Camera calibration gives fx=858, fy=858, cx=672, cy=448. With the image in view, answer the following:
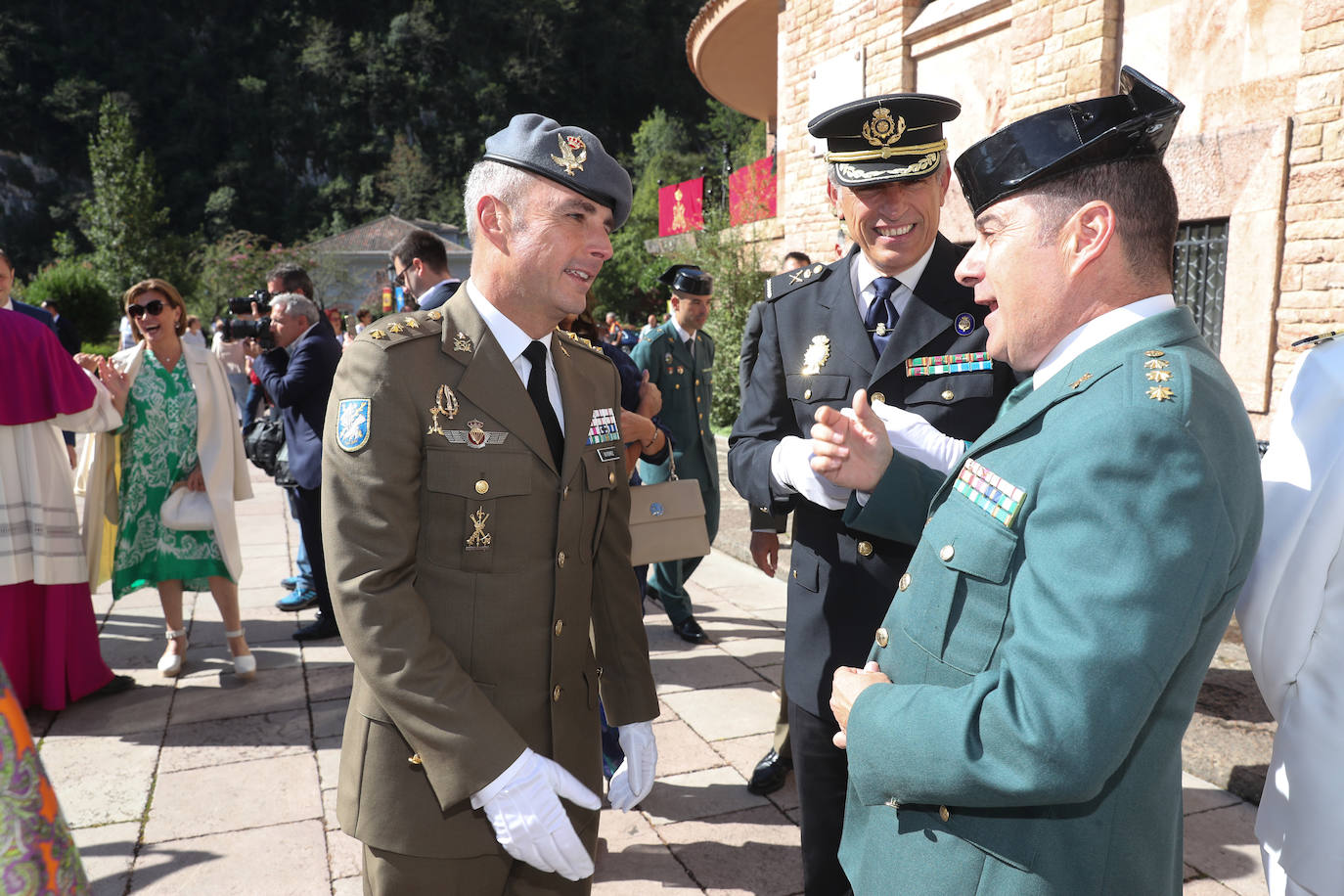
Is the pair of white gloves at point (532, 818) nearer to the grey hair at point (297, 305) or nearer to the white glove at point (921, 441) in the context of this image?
the white glove at point (921, 441)

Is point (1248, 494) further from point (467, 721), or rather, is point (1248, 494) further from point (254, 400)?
point (254, 400)

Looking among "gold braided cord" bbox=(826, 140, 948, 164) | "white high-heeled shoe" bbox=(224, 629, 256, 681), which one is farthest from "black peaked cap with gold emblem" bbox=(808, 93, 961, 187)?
"white high-heeled shoe" bbox=(224, 629, 256, 681)

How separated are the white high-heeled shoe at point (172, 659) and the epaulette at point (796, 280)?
4.13 meters

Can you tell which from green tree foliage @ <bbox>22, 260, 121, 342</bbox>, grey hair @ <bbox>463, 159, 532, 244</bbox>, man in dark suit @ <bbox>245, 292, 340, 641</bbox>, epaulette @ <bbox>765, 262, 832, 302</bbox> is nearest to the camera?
grey hair @ <bbox>463, 159, 532, 244</bbox>

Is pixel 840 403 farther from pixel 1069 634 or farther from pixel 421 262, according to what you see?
pixel 421 262

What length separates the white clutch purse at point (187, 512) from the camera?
183 inches

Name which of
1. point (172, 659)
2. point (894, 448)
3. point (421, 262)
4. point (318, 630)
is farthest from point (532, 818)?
point (318, 630)

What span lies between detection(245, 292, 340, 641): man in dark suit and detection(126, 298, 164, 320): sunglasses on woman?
669 mm

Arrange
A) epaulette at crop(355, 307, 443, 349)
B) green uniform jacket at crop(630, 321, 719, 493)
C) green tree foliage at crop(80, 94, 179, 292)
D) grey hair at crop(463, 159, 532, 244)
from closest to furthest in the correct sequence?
epaulette at crop(355, 307, 443, 349)
grey hair at crop(463, 159, 532, 244)
green uniform jacket at crop(630, 321, 719, 493)
green tree foliage at crop(80, 94, 179, 292)

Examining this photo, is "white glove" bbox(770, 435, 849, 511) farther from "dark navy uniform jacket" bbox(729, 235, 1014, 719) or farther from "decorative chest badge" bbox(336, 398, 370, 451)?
"decorative chest badge" bbox(336, 398, 370, 451)

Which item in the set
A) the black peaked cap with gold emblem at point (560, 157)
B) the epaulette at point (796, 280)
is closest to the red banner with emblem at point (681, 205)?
the epaulette at point (796, 280)

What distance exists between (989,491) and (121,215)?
176 feet

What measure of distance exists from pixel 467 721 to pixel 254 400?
17.3 feet

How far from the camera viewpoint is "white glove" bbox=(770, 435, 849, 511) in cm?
219
